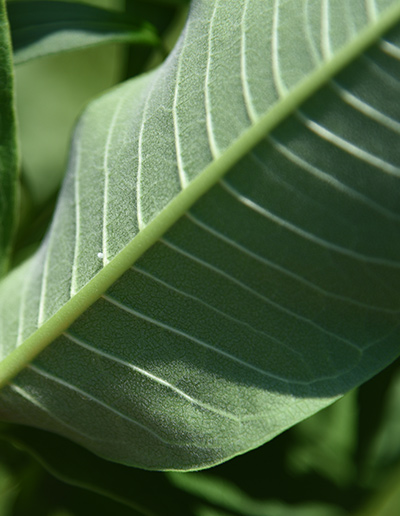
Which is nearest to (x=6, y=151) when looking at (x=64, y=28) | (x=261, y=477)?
(x=64, y=28)

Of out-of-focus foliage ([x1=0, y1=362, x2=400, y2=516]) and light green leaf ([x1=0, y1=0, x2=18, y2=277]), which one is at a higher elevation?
light green leaf ([x1=0, y1=0, x2=18, y2=277])

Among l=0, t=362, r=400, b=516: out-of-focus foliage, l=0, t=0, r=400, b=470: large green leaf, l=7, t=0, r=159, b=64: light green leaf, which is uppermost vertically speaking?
l=7, t=0, r=159, b=64: light green leaf

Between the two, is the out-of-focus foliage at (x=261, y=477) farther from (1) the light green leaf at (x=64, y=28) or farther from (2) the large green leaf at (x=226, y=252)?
(1) the light green leaf at (x=64, y=28)

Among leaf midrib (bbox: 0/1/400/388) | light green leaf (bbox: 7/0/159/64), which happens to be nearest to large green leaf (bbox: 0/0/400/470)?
leaf midrib (bbox: 0/1/400/388)

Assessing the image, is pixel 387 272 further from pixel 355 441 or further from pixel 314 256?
pixel 355 441

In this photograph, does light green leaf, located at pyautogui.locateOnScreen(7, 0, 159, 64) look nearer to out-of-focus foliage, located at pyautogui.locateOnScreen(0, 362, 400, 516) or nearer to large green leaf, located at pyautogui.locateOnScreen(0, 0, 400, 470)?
large green leaf, located at pyautogui.locateOnScreen(0, 0, 400, 470)
